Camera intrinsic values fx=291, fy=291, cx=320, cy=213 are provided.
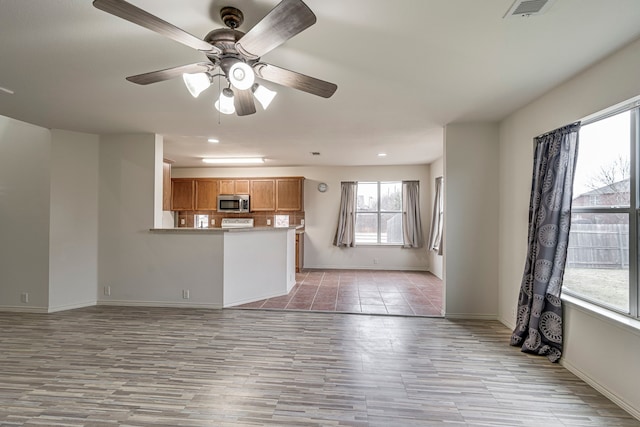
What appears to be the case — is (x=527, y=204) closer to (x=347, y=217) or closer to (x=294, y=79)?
(x=294, y=79)

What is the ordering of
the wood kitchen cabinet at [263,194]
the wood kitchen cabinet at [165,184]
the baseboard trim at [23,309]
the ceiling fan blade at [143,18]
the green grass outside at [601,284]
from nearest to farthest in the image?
1. the ceiling fan blade at [143,18]
2. the green grass outside at [601,284]
3. the baseboard trim at [23,309]
4. the wood kitchen cabinet at [165,184]
5. the wood kitchen cabinet at [263,194]

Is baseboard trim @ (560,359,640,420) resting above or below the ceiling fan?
below

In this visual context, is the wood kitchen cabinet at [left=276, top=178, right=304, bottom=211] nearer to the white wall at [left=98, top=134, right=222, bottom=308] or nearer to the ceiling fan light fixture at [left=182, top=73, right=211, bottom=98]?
the white wall at [left=98, top=134, right=222, bottom=308]

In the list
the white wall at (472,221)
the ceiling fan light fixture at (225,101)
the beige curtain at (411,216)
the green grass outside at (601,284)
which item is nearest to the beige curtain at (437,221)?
the beige curtain at (411,216)

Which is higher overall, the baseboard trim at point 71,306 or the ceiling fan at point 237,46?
the ceiling fan at point 237,46

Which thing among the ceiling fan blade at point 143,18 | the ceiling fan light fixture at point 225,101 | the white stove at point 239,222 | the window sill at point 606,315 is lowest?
the window sill at point 606,315

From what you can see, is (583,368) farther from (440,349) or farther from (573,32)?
(573,32)

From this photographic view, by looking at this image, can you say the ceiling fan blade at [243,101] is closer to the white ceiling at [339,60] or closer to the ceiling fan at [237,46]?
the ceiling fan at [237,46]

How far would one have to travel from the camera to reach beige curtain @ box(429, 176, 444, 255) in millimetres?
6118

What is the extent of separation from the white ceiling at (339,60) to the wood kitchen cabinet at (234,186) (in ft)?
9.74

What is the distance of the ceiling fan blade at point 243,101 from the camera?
6.87 ft

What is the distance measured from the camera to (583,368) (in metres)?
2.39

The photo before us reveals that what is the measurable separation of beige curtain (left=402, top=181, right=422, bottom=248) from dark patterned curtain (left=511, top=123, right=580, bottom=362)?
381 centimetres

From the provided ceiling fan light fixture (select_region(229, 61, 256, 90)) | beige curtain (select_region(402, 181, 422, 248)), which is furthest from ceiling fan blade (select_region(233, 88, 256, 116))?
beige curtain (select_region(402, 181, 422, 248))
